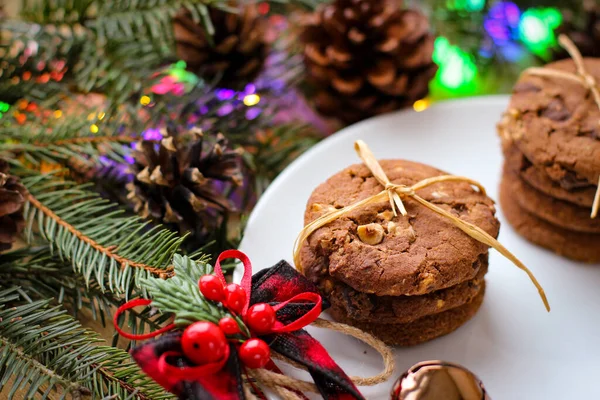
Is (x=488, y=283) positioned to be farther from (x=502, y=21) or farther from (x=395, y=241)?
(x=502, y=21)

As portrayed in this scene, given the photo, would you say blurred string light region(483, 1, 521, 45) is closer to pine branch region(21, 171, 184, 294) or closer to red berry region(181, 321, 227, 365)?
pine branch region(21, 171, 184, 294)

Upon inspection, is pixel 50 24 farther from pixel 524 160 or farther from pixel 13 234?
pixel 524 160

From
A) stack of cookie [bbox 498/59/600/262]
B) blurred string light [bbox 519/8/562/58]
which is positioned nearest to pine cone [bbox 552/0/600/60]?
blurred string light [bbox 519/8/562/58]

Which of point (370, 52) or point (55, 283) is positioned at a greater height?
point (370, 52)

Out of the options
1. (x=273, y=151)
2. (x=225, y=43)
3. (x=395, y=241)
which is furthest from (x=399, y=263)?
(x=225, y=43)

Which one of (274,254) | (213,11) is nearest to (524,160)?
(274,254)

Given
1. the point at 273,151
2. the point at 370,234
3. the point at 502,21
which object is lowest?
the point at 273,151
